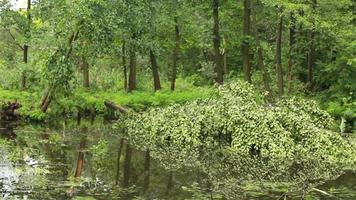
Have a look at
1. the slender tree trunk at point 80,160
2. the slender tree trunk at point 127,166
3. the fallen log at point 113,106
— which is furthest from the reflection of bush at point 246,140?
the fallen log at point 113,106

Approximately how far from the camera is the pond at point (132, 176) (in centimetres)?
923

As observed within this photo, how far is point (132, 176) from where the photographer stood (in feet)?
35.1

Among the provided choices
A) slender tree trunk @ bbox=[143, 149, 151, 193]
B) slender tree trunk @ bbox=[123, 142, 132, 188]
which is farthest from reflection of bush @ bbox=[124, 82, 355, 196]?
slender tree trunk @ bbox=[123, 142, 132, 188]

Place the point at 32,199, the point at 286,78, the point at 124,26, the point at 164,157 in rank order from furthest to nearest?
1. the point at 286,78
2. the point at 124,26
3. the point at 164,157
4. the point at 32,199

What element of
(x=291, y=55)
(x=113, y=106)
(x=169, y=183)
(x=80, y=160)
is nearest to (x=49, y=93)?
(x=113, y=106)

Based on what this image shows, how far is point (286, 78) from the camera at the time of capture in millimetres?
26094

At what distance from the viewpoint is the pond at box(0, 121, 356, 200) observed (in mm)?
9234

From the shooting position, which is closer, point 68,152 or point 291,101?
point 68,152

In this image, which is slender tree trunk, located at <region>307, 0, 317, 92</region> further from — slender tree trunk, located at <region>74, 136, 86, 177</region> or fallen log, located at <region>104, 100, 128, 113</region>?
slender tree trunk, located at <region>74, 136, 86, 177</region>

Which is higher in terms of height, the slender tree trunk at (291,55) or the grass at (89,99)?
the slender tree trunk at (291,55)

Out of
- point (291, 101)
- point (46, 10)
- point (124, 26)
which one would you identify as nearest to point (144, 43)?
point (124, 26)

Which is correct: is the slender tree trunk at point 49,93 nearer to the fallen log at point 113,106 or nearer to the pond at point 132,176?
the fallen log at point 113,106

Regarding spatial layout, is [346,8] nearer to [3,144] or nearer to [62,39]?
[62,39]

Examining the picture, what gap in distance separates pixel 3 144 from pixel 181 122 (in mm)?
4972
